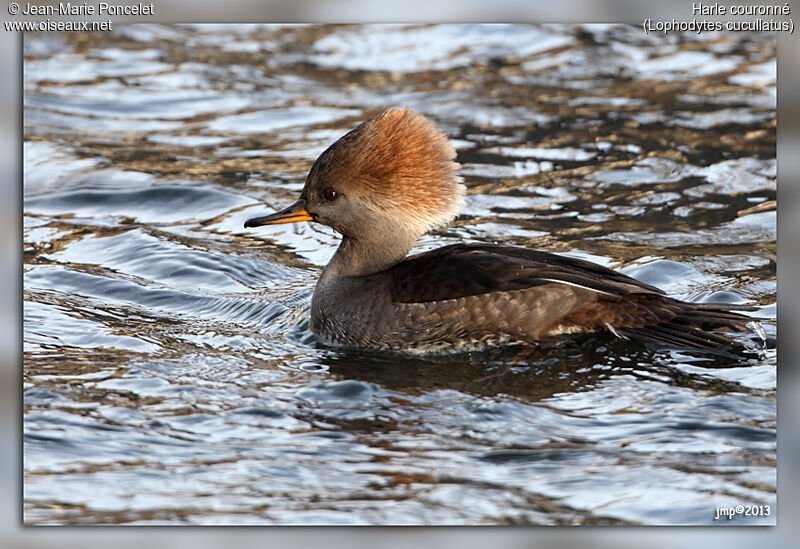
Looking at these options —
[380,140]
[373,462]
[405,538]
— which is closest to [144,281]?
[380,140]

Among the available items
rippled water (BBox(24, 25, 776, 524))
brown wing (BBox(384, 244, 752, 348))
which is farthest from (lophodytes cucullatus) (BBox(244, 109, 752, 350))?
rippled water (BBox(24, 25, 776, 524))

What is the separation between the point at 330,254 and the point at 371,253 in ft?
5.84

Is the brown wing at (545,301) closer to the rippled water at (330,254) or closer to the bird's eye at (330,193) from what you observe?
the rippled water at (330,254)

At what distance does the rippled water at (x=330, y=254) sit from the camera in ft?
16.6

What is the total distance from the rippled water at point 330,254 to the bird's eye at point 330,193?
3.24ft

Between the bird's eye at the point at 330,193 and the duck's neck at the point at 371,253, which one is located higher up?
the bird's eye at the point at 330,193

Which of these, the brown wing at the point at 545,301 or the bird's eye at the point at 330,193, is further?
the bird's eye at the point at 330,193

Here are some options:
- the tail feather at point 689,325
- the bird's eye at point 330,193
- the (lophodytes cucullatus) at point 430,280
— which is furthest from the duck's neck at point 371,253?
the tail feather at point 689,325

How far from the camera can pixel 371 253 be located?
7.30 m

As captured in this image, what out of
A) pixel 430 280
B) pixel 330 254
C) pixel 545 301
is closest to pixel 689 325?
pixel 545 301

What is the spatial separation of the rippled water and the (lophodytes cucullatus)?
17 cm

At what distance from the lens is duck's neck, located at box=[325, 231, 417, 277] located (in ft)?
23.8

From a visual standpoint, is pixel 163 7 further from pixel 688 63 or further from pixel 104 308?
pixel 688 63

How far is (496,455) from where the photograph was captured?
17.5ft
